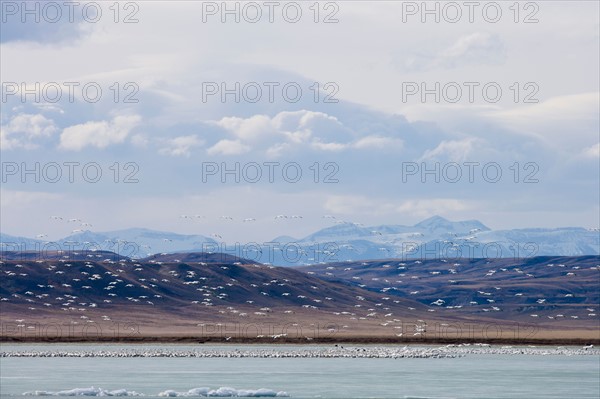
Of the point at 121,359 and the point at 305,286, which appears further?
the point at 305,286

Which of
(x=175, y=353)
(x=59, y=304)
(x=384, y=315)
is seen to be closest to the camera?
(x=175, y=353)

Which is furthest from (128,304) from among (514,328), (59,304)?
(514,328)

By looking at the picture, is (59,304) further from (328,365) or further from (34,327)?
(328,365)

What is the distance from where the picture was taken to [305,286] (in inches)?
7741

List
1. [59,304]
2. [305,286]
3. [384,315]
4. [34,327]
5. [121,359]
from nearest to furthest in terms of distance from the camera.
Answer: [121,359] < [34,327] < [59,304] < [384,315] < [305,286]

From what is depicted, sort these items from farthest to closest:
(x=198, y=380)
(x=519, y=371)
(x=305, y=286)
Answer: (x=305, y=286)
(x=519, y=371)
(x=198, y=380)

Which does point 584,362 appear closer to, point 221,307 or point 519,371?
point 519,371

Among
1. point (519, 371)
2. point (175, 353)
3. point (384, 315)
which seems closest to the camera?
point (519, 371)

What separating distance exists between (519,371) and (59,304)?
101 meters

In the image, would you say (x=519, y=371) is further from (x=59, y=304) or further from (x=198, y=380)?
(x=59, y=304)

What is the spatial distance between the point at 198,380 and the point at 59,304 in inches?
4133

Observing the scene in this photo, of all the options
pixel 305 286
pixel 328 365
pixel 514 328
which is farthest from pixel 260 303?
pixel 328 365

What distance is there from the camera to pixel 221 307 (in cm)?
17025

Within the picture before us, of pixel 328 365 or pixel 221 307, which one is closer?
pixel 328 365
